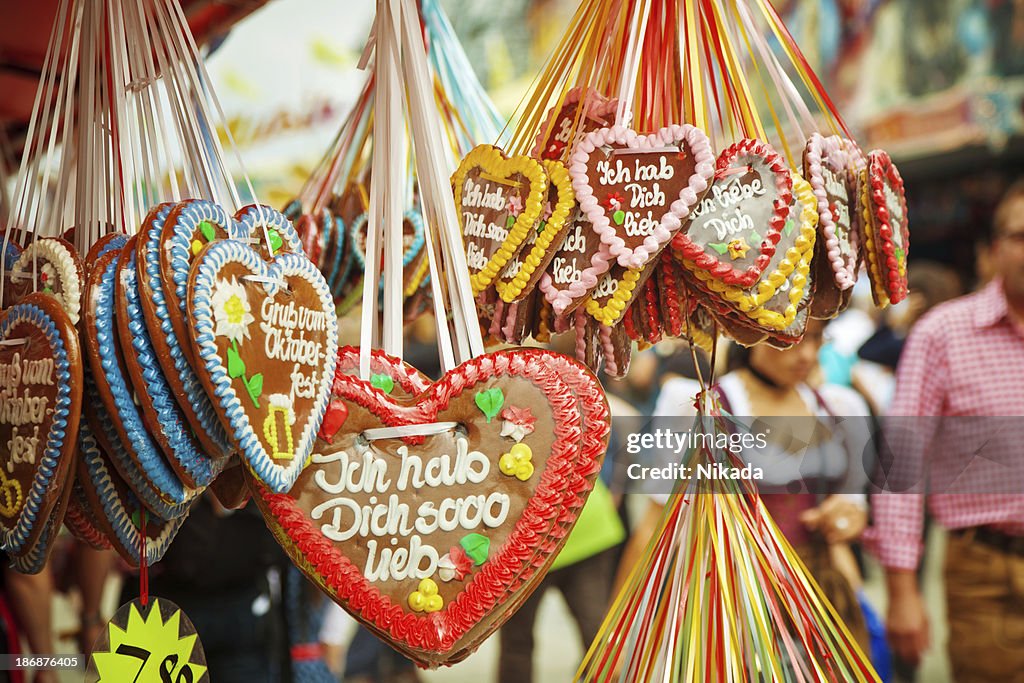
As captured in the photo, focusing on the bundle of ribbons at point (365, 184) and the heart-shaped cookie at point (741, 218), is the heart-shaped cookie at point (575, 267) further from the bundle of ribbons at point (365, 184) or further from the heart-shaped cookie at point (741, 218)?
the bundle of ribbons at point (365, 184)

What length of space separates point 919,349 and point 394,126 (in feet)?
5.37

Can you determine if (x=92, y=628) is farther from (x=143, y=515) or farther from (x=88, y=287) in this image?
(x=88, y=287)

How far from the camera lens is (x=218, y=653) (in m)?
1.66

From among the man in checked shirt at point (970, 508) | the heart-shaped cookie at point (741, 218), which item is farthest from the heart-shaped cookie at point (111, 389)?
the man in checked shirt at point (970, 508)

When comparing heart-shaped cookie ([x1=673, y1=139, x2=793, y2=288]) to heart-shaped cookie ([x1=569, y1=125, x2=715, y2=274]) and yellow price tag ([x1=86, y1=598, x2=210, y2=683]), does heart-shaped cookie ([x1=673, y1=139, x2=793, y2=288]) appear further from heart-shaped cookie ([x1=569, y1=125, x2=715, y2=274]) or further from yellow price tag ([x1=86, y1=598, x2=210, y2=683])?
yellow price tag ([x1=86, y1=598, x2=210, y2=683])

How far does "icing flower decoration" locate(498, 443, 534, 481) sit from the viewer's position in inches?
25.5

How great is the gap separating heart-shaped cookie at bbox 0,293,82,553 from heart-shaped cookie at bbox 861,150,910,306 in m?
0.69

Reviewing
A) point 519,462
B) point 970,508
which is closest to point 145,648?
point 519,462

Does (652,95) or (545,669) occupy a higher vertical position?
(652,95)

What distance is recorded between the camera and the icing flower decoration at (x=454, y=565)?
646 mm

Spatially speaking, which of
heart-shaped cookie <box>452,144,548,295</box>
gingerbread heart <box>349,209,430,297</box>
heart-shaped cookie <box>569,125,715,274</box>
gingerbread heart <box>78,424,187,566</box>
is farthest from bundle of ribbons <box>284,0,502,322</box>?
gingerbread heart <box>78,424,187,566</box>

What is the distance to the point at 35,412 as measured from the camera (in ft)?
2.08

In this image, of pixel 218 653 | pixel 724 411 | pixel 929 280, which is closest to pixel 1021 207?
pixel 929 280

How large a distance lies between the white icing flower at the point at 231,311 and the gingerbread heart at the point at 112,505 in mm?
156
